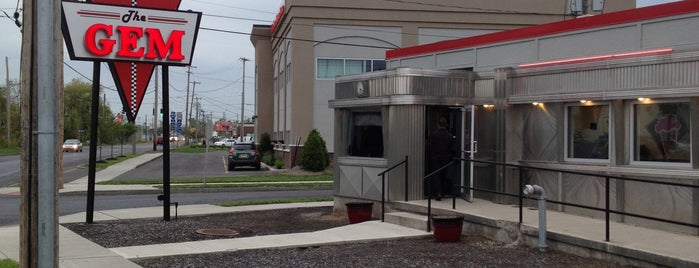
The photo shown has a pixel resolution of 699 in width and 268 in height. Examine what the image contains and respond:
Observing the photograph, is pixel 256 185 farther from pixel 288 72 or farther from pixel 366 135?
pixel 288 72

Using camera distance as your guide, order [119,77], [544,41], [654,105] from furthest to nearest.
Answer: [119,77]
[544,41]
[654,105]

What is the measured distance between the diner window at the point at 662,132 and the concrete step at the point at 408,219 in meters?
3.59

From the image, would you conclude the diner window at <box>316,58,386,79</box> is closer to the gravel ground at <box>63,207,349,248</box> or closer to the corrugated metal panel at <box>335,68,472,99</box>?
the gravel ground at <box>63,207,349,248</box>

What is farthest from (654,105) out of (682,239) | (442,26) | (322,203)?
(442,26)

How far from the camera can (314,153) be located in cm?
3244

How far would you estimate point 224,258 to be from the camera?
30.9 feet

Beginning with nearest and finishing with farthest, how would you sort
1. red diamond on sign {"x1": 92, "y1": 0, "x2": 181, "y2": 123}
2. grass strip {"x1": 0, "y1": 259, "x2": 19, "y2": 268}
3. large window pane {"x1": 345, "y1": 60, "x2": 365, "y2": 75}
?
grass strip {"x1": 0, "y1": 259, "x2": 19, "y2": 268}, red diamond on sign {"x1": 92, "y1": 0, "x2": 181, "y2": 123}, large window pane {"x1": 345, "y1": 60, "x2": 365, "y2": 75}

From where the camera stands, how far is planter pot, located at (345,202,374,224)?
12844 millimetres

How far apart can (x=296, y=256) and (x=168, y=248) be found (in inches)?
78.6

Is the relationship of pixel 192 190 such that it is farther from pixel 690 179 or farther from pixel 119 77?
pixel 690 179

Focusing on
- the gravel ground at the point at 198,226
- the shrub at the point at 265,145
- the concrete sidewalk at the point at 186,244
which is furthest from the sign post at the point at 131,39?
the shrub at the point at 265,145

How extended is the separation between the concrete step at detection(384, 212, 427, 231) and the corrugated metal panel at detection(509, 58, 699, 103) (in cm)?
289

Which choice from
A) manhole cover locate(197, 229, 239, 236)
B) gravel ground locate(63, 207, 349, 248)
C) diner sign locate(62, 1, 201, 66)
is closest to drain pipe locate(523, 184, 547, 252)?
gravel ground locate(63, 207, 349, 248)

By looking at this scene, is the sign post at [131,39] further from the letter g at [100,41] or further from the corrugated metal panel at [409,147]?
the corrugated metal panel at [409,147]
